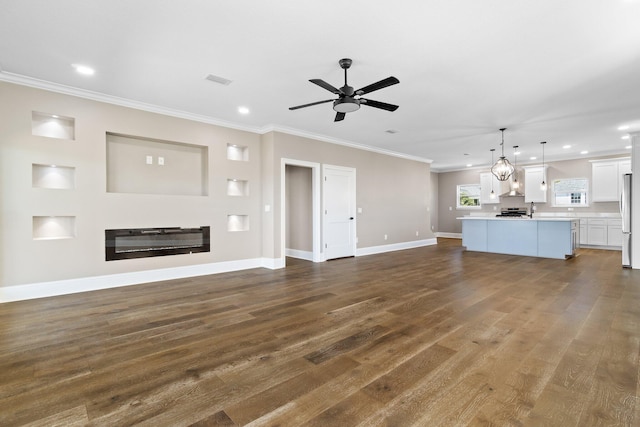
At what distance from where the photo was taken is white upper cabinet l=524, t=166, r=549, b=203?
30.5 feet

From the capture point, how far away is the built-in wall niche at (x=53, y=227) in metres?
3.98

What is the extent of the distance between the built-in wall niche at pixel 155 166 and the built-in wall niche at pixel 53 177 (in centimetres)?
45

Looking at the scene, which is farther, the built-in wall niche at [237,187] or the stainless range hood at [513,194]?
the stainless range hood at [513,194]

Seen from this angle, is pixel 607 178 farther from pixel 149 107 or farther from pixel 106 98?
pixel 106 98

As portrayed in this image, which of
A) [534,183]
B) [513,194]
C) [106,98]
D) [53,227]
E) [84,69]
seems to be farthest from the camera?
[513,194]

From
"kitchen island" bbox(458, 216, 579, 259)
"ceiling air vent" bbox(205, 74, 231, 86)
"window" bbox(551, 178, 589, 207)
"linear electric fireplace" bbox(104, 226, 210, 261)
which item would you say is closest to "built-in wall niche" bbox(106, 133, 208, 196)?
"linear electric fireplace" bbox(104, 226, 210, 261)

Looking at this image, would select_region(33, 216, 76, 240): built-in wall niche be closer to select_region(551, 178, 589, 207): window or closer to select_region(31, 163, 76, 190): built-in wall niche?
select_region(31, 163, 76, 190): built-in wall niche

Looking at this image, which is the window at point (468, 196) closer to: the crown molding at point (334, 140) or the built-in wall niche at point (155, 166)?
the crown molding at point (334, 140)

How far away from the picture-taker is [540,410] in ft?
5.38

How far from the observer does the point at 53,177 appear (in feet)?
13.5

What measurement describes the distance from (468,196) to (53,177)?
38.3ft

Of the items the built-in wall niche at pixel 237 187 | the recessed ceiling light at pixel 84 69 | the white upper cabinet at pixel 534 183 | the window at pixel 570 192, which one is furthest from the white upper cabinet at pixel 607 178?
the recessed ceiling light at pixel 84 69

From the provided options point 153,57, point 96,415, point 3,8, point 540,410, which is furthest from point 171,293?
point 540,410

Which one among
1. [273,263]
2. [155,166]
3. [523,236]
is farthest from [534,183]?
[155,166]
